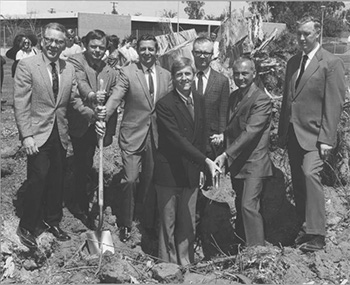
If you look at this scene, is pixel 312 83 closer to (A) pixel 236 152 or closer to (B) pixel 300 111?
(B) pixel 300 111

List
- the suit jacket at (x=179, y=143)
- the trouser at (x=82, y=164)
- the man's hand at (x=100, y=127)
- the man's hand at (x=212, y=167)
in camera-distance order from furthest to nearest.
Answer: the trouser at (x=82, y=164) < the man's hand at (x=100, y=127) < the suit jacket at (x=179, y=143) < the man's hand at (x=212, y=167)

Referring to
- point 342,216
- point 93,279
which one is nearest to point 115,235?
point 93,279

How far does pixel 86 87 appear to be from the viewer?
5.25 m

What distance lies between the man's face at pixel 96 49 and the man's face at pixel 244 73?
4.22 ft

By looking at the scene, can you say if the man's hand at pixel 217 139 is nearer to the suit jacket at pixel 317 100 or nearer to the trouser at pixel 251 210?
the trouser at pixel 251 210

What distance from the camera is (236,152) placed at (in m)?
4.87

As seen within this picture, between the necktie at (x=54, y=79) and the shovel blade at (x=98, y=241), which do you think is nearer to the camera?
the necktie at (x=54, y=79)

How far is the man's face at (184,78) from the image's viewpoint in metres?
4.63

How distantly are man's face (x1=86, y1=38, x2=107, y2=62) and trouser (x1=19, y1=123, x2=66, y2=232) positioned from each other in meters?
0.81

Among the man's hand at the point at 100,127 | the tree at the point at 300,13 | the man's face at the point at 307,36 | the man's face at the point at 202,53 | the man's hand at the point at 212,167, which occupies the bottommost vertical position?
the man's hand at the point at 212,167

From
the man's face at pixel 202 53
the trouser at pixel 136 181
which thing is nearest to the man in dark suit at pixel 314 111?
the man's face at pixel 202 53

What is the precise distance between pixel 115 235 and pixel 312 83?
2.53 meters

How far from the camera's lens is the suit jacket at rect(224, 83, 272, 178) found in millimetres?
4902

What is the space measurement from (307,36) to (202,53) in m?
1.00
